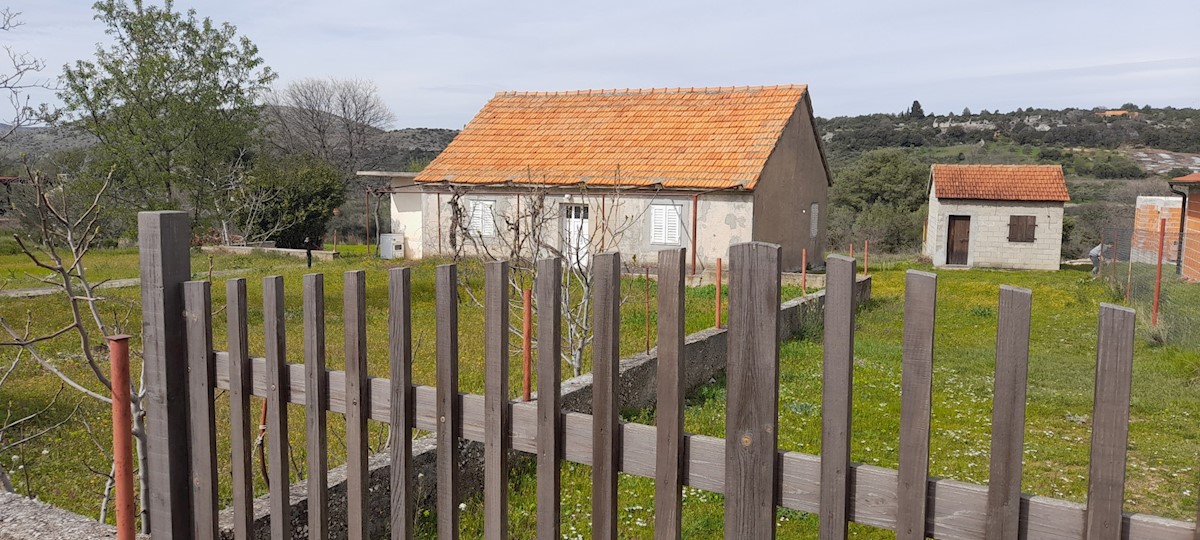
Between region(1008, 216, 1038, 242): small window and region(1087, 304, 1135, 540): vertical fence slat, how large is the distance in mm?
30056

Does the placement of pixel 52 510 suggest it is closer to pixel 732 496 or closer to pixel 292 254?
pixel 732 496

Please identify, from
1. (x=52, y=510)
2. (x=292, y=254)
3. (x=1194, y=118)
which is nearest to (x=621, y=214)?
(x=292, y=254)

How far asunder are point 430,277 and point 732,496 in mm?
16827

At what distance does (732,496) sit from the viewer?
175 centimetres

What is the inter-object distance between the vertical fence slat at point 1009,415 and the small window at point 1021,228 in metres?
30.0

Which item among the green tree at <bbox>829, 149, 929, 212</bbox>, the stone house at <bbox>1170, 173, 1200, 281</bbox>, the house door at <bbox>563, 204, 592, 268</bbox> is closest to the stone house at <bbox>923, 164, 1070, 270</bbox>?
the stone house at <bbox>1170, 173, 1200, 281</bbox>

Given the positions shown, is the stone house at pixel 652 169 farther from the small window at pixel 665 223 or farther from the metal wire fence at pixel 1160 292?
the metal wire fence at pixel 1160 292

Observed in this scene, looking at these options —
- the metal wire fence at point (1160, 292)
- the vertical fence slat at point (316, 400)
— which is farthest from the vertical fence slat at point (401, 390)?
the metal wire fence at point (1160, 292)

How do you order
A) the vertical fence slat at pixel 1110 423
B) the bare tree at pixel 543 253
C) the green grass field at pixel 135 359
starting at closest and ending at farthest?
the vertical fence slat at pixel 1110 423
the green grass field at pixel 135 359
the bare tree at pixel 543 253

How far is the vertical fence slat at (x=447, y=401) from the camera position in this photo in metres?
2.04

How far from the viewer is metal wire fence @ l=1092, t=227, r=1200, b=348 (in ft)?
36.4

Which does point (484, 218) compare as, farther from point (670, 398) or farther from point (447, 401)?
point (670, 398)

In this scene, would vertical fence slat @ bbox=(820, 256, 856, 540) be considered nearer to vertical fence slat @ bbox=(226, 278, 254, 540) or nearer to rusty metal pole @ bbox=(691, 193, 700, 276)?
vertical fence slat @ bbox=(226, 278, 254, 540)

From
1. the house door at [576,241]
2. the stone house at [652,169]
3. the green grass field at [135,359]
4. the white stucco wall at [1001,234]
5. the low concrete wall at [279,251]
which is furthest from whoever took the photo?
the white stucco wall at [1001,234]
